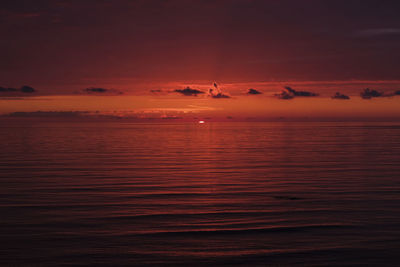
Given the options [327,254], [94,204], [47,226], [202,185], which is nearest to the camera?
[327,254]

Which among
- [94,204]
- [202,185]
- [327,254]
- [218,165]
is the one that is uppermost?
[218,165]

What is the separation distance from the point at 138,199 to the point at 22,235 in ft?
24.7

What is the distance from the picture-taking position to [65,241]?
14820mm

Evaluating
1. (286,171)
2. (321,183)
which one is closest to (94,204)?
(321,183)

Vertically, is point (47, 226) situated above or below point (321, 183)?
below

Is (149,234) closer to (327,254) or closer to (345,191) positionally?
(327,254)

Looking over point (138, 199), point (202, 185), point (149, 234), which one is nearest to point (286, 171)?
point (202, 185)

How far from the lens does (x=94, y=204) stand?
69.2ft

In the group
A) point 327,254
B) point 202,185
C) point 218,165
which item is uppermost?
point 218,165

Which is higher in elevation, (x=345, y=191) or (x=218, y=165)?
(x=218, y=165)

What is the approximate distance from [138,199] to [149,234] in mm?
6881

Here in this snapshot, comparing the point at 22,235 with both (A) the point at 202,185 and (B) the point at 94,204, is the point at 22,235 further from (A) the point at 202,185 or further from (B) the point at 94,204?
(A) the point at 202,185

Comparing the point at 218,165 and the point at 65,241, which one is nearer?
the point at 65,241

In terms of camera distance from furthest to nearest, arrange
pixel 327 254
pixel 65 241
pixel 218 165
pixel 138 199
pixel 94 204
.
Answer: pixel 218 165 < pixel 138 199 < pixel 94 204 < pixel 65 241 < pixel 327 254
